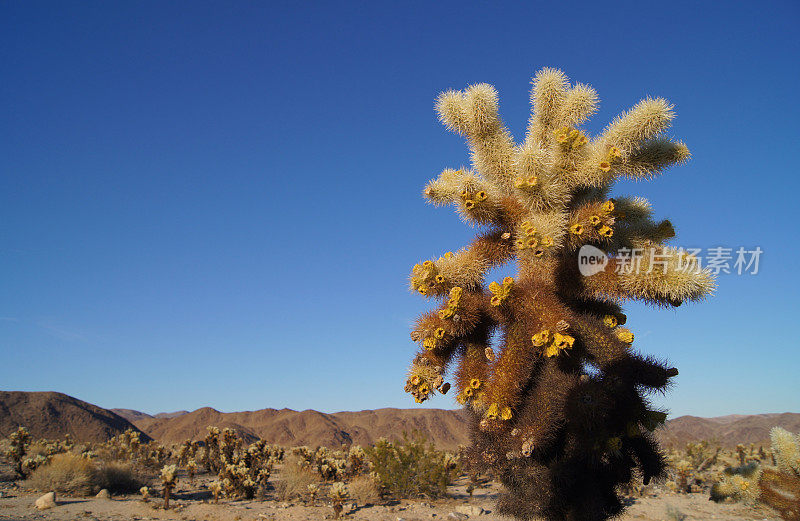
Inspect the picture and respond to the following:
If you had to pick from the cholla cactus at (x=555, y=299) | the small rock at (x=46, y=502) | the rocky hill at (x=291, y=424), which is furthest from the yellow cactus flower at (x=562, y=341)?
the rocky hill at (x=291, y=424)

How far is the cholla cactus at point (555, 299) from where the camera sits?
400 cm

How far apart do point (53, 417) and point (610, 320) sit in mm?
47592

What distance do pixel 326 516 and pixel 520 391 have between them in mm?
9640

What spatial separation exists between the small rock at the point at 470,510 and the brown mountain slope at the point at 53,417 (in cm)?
3193

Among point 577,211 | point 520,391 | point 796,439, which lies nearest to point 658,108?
point 577,211

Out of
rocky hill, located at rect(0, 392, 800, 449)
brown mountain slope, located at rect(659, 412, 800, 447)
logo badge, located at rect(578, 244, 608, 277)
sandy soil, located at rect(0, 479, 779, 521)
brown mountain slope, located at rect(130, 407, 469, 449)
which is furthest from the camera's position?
brown mountain slope, located at rect(130, 407, 469, 449)

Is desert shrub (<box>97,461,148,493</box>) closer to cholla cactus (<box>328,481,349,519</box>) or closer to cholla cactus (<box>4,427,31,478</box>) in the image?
cholla cactus (<box>4,427,31,478</box>)

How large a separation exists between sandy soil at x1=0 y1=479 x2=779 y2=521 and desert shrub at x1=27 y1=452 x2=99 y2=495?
356mm

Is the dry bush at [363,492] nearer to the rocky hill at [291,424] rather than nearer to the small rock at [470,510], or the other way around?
the small rock at [470,510]

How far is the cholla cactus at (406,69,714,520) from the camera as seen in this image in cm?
400

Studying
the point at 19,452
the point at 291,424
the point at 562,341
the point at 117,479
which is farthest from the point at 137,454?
the point at 291,424

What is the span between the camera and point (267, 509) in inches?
479

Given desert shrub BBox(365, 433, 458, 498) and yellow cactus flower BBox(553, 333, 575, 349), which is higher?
yellow cactus flower BBox(553, 333, 575, 349)

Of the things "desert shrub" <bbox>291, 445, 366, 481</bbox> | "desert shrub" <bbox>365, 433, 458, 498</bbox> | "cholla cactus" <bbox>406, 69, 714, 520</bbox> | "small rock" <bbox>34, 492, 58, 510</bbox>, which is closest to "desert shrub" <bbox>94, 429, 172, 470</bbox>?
"desert shrub" <bbox>291, 445, 366, 481</bbox>
